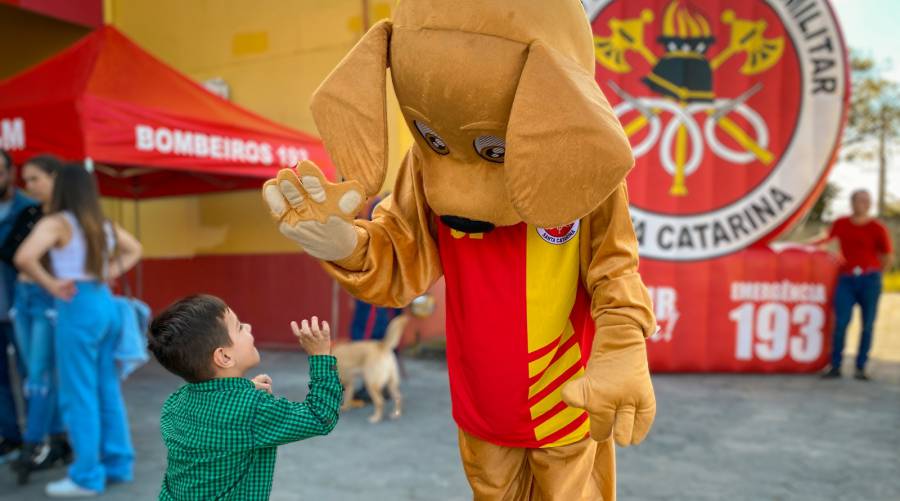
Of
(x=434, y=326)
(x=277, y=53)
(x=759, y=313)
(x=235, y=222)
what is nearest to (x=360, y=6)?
(x=277, y=53)

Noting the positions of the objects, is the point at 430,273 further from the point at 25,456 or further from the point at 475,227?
the point at 25,456

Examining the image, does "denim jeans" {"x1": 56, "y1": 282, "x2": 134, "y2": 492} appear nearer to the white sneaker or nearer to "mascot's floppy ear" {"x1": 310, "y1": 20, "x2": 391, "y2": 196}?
the white sneaker

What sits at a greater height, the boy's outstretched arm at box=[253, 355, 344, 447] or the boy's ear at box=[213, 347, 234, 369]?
the boy's ear at box=[213, 347, 234, 369]

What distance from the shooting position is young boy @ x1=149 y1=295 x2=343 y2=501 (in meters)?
1.56

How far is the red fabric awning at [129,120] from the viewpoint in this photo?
4.23m

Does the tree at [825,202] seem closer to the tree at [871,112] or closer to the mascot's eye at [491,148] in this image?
the tree at [871,112]

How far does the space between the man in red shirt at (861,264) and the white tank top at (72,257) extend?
5.71 m

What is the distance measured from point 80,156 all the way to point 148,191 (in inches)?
127

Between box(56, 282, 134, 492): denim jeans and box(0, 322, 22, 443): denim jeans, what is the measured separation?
769mm

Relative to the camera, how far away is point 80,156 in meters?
4.12

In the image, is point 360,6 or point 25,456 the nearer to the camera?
point 25,456

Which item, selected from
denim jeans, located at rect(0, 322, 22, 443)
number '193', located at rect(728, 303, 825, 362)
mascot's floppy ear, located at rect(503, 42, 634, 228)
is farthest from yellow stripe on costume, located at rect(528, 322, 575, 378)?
number '193', located at rect(728, 303, 825, 362)

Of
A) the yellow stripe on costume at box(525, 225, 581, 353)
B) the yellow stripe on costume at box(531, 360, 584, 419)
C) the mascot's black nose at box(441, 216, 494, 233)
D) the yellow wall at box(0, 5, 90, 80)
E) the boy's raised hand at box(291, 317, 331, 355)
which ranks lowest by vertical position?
the yellow stripe on costume at box(531, 360, 584, 419)

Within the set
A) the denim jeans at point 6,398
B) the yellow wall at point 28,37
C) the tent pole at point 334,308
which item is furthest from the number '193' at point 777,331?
the yellow wall at point 28,37
